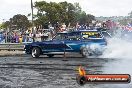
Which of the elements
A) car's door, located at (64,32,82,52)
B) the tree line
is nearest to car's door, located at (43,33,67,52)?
car's door, located at (64,32,82,52)

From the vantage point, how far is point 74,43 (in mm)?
22844

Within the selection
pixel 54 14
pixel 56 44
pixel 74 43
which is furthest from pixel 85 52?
pixel 54 14

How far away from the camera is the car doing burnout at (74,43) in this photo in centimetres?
2253

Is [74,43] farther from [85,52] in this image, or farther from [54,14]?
[54,14]

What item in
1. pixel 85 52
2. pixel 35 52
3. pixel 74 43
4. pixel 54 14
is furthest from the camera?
pixel 54 14

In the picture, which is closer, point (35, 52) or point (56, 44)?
point (56, 44)

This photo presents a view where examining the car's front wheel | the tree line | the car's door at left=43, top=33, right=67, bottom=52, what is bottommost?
the car's front wheel

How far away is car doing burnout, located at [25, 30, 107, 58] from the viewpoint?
2253 cm

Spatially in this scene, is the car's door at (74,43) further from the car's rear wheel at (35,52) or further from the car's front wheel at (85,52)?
the car's rear wheel at (35,52)

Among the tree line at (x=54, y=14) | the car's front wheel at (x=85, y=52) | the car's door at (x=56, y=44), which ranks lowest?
the car's front wheel at (x=85, y=52)

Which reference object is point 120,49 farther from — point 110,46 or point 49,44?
point 49,44

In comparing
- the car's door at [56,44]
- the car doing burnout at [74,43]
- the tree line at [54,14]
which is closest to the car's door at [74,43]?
the car doing burnout at [74,43]

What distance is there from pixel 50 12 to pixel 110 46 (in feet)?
82.4

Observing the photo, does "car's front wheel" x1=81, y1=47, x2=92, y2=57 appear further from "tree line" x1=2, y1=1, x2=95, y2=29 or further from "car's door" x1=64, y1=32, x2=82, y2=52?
"tree line" x1=2, y1=1, x2=95, y2=29
